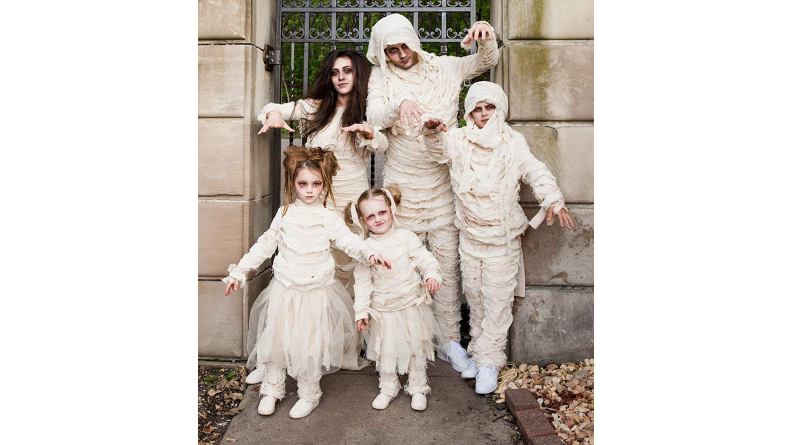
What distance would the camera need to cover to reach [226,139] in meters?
4.06

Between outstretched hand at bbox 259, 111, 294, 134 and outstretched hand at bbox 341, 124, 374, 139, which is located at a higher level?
outstretched hand at bbox 259, 111, 294, 134

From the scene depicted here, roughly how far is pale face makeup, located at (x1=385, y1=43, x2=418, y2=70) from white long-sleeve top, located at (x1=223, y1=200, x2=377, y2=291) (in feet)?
3.88

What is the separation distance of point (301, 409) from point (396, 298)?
87 centimetres

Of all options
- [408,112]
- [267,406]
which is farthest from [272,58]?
[267,406]

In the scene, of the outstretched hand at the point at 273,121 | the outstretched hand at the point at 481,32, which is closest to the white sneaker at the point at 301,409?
the outstretched hand at the point at 273,121

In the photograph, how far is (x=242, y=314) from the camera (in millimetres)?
4156

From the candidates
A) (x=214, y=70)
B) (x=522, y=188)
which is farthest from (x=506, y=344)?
(x=214, y=70)

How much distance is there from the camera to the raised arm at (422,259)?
3.38 m

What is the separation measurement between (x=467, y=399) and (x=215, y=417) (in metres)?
1.60

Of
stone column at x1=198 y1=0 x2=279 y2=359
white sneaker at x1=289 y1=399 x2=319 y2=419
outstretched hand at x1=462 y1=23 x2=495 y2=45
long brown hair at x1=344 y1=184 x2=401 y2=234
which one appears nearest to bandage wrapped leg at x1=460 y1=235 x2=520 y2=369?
long brown hair at x1=344 y1=184 x2=401 y2=234

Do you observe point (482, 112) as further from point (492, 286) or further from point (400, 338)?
point (400, 338)

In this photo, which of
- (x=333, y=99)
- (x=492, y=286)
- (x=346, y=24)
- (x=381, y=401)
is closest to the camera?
(x=381, y=401)

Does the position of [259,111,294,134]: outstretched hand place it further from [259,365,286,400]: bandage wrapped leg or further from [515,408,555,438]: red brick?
[515,408,555,438]: red brick

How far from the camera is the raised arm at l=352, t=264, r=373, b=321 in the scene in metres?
3.35
